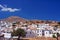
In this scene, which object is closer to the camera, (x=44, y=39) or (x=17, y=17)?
(x=44, y=39)

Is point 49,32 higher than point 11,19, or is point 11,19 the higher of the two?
point 11,19

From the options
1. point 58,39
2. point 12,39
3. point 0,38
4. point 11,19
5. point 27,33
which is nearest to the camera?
point 0,38

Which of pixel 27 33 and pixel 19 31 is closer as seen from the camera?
pixel 19 31

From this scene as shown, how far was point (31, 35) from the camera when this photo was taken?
27.9m

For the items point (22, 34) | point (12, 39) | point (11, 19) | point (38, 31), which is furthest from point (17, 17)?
point (12, 39)

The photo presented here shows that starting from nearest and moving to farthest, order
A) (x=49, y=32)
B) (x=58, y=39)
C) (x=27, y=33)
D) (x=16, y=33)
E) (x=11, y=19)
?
(x=58, y=39) → (x=16, y=33) → (x=27, y=33) → (x=49, y=32) → (x=11, y=19)

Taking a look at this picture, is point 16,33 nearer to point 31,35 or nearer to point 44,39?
point 31,35

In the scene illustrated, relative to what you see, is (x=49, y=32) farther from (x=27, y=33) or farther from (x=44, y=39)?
(x=44, y=39)

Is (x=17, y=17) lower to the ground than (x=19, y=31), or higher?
higher

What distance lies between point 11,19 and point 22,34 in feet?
136

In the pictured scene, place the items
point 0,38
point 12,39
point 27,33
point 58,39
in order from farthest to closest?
1. point 27,33
2. point 58,39
3. point 12,39
4. point 0,38

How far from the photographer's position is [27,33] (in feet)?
93.3

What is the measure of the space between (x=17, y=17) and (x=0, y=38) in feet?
164

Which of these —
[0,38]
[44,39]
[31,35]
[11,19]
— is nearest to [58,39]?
[44,39]
